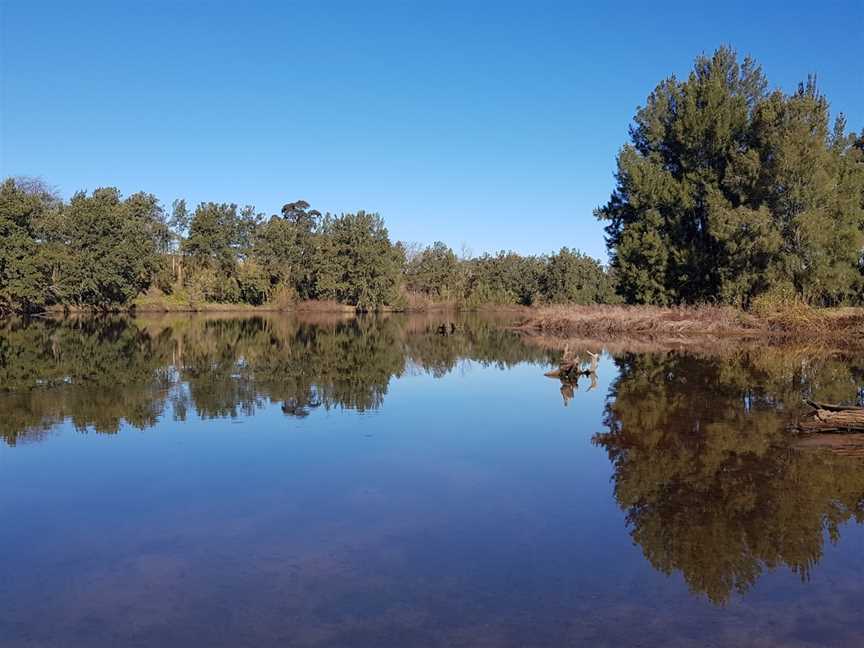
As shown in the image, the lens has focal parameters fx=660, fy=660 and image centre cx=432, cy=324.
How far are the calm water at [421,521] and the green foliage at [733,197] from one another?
20.8 m

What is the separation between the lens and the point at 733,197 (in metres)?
38.8

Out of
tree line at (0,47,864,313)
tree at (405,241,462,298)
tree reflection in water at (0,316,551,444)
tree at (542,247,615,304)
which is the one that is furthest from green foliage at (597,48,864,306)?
tree at (405,241,462,298)

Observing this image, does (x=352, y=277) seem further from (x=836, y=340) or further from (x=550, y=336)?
(x=836, y=340)

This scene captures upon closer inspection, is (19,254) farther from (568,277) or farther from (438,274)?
(568,277)

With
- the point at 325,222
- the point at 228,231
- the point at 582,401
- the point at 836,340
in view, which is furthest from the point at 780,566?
the point at 325,222

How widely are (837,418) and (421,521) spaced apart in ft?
27.9

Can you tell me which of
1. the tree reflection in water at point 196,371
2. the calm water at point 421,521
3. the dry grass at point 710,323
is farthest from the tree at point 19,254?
the calm water at point 421,521

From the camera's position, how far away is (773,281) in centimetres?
3569

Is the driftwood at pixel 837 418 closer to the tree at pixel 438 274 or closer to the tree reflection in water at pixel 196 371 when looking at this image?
the tree reflection in water at pixel 196 371

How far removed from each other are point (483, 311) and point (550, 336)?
149 feet

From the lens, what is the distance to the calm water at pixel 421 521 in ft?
17.0

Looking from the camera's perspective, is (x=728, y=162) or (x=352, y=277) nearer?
(x=728, y=162)

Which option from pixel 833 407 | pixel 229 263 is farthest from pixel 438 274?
pixel 833 407

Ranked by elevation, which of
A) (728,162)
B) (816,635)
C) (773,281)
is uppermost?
(728,162)
